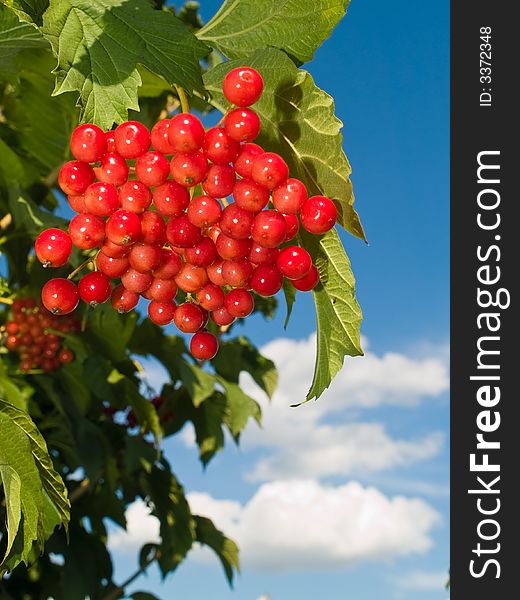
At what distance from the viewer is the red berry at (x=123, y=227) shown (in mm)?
1502

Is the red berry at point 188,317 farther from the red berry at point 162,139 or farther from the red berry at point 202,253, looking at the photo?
the red berry at point 162,139

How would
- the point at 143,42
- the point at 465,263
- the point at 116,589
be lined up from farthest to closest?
the point at 116,589
the point at 465,263
the point at 143,42

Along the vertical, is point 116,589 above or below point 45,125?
below

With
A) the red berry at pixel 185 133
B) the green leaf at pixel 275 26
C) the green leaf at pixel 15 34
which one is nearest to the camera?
the red berry at pixel 185 133

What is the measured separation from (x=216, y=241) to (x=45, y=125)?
8.04 ft

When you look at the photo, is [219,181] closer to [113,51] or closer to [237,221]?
[237,221]

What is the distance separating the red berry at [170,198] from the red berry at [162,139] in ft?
0.20

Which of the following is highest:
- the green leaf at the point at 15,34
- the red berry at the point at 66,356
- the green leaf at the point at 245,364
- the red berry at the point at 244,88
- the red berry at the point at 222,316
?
the green leaf at the point at 245,364

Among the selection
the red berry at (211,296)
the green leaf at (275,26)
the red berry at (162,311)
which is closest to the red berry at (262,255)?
the red berry at (211,296)

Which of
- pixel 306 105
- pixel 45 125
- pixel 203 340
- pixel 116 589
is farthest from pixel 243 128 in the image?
pixel 116 589

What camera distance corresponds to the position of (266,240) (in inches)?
59.9

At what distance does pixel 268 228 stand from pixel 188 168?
0.17 meters

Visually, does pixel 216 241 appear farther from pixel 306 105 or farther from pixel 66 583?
pixel 66 583

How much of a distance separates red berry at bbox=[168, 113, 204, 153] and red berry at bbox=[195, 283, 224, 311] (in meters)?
0.29
